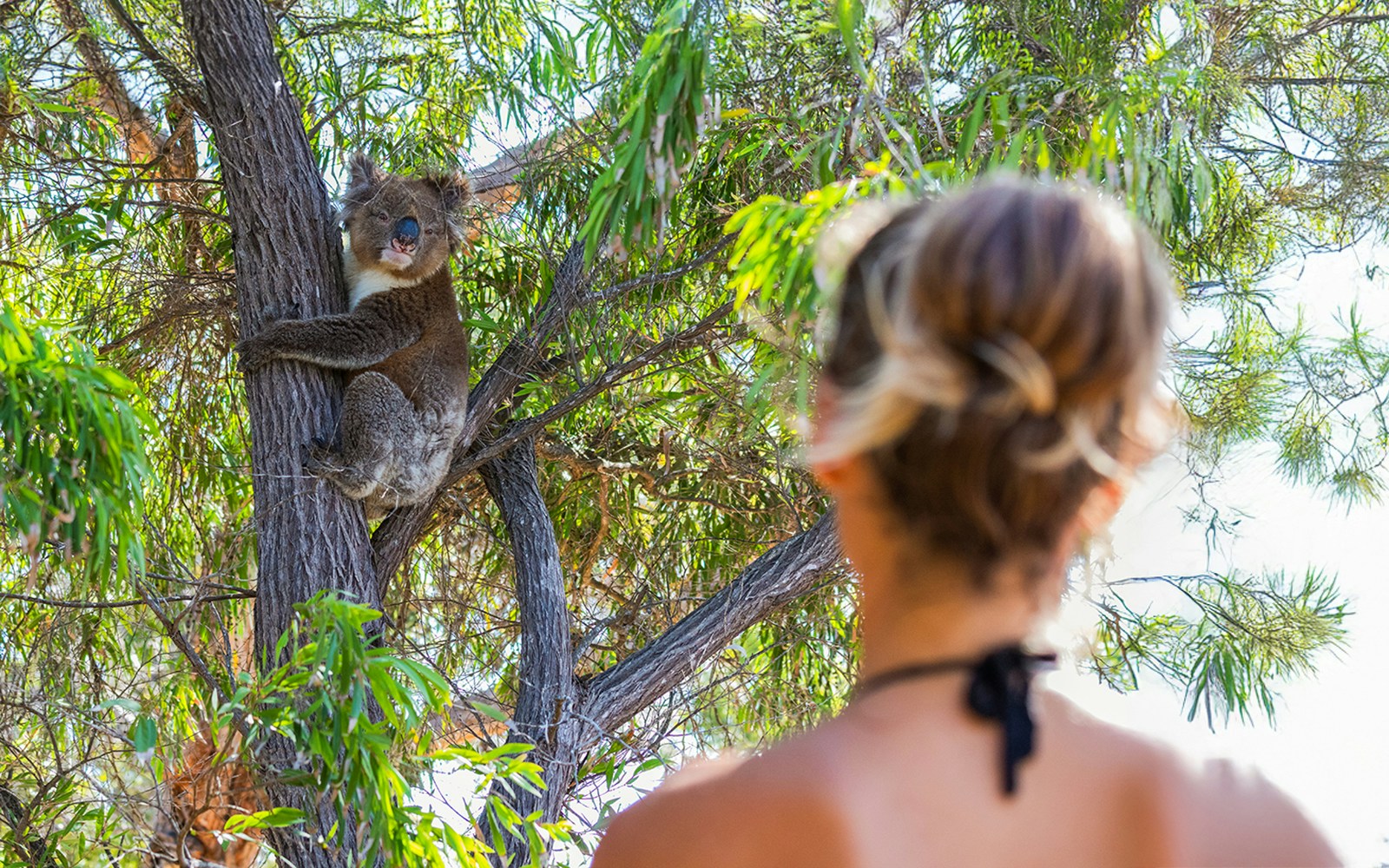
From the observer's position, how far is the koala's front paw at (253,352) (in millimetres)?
2920

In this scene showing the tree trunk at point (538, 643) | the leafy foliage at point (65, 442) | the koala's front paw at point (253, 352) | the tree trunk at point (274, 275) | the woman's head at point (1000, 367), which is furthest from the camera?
the tree trunk at point (538, 643)

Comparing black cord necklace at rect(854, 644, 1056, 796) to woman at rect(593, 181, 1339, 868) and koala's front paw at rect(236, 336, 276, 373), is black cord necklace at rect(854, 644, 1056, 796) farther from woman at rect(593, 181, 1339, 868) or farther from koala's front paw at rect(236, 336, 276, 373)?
koala's front paw at rect(236, 336, 276, 373)

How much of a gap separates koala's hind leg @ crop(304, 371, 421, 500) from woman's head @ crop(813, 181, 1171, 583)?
95.7 inches

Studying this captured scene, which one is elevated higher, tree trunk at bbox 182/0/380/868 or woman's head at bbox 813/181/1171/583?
tree trunk at bbox 182/0/380/868

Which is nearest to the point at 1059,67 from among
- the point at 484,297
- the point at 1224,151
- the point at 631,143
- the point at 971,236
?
the point at 1224,151

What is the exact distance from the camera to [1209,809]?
2.30ft

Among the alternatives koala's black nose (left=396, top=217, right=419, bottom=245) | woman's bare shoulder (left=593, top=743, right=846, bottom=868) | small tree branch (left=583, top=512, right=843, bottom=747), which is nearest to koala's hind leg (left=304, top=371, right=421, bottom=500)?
koala's black nose (left=396, top=217, right=419, bottom=245)

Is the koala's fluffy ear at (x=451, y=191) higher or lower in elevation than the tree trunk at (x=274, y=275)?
higher

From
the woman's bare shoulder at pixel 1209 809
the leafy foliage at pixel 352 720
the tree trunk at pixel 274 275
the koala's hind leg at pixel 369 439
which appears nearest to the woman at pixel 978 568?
the woman's bare shoulder at pixel 1209 809

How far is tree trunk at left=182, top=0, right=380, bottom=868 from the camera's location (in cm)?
279

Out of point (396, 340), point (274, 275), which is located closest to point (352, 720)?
point (274, 275)

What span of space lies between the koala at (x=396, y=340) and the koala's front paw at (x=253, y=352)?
0.04 m

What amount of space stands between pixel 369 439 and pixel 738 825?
264cm

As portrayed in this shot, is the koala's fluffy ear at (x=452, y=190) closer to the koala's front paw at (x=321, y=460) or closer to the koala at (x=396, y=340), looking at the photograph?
the koala at (x=396, y=340)
